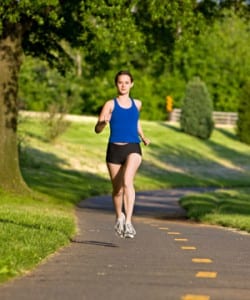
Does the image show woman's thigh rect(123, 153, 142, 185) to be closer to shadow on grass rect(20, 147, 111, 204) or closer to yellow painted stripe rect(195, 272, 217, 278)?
yellow painted stripe rect(195, 272, 217, 278)

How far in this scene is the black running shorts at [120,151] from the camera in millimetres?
13102

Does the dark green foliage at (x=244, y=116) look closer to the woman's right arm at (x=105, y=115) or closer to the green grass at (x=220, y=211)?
the green grass at (x=220, y=211)

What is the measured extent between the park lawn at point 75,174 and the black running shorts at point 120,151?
3.98 feet

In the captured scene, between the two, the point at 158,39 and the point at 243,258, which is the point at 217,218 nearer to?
the point at 158,39

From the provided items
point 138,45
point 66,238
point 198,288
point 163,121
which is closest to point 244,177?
point 163,121

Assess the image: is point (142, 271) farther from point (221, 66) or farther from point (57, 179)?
point (221, 66)

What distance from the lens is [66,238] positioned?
14.0 metres

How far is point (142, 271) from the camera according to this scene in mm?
10391

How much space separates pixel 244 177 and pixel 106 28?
34.1 meters

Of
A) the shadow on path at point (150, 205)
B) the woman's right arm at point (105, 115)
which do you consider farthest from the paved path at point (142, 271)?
the shadow on path at point (150, 205)

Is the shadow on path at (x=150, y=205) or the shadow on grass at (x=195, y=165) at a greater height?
the shadow on path at (x=150, y=205)

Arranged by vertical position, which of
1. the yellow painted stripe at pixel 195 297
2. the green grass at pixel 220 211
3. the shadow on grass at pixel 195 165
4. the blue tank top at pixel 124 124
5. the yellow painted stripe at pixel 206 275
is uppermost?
the blue tank top at pixel 124 124

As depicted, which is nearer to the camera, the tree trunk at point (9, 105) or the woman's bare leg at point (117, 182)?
the woman's bare leg at point (117, 182)

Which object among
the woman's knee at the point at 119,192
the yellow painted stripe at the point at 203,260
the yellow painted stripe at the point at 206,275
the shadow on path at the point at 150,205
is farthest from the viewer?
the shadow on path at the point at 150,205
